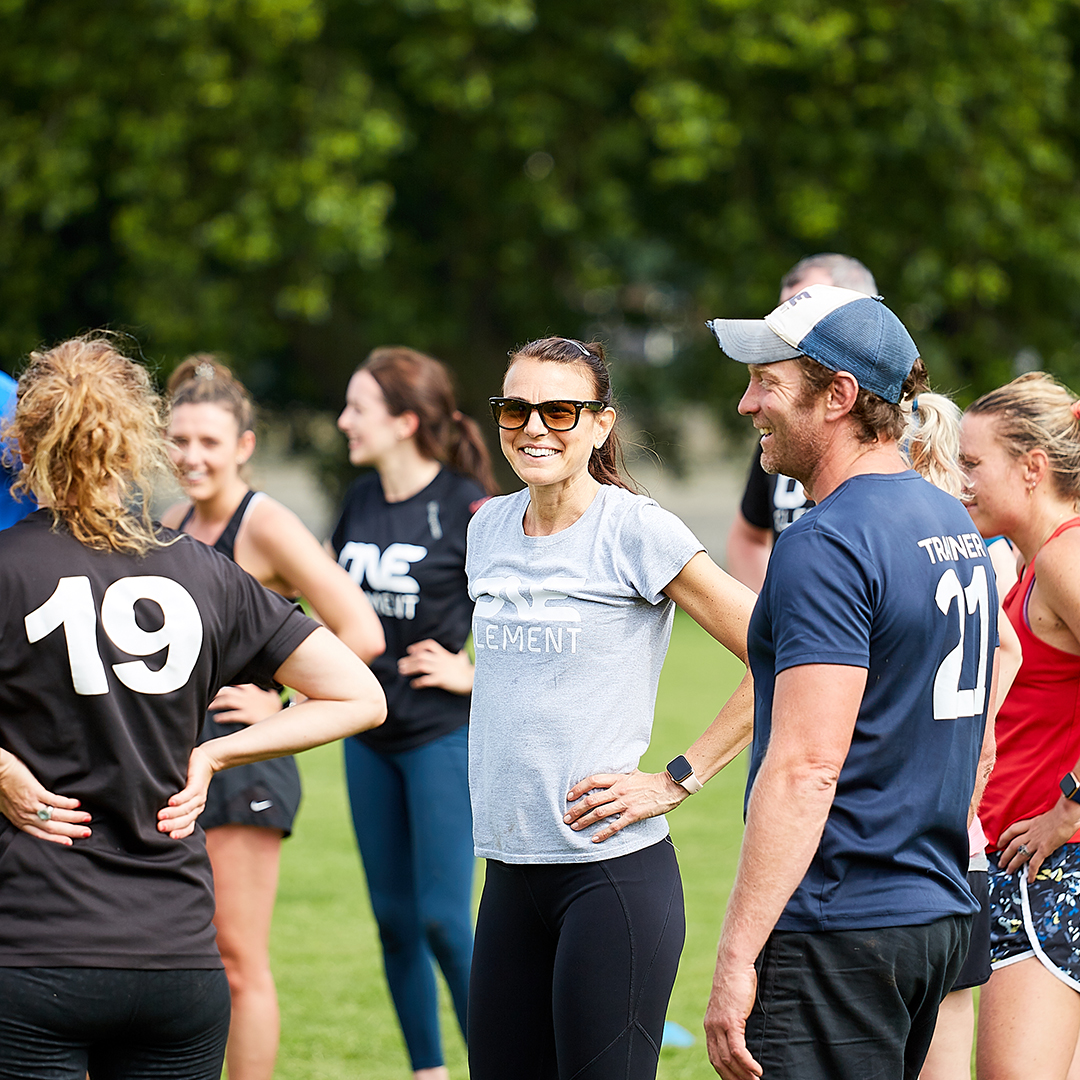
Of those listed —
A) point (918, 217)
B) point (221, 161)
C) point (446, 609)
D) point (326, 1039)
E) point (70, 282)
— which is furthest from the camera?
point (70, 282)

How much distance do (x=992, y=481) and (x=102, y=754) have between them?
2.12 m

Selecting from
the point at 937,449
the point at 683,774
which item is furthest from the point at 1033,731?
the point at 683,774

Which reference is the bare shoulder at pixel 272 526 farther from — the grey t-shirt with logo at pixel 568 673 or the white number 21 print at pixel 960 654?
the white number 21 print at pixel 960 654

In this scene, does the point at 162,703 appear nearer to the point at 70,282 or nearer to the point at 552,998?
the point at 552,998

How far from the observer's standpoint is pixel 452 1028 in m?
5.35

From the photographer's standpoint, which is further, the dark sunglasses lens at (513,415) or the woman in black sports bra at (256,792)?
the woman in black sports bra at (256,792)

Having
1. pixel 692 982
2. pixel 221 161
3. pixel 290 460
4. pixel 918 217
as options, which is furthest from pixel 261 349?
pixel 692 982

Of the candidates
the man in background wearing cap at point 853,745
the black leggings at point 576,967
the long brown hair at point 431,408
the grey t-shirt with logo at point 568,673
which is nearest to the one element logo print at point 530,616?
the grey t-shirt with logo at point 568,673

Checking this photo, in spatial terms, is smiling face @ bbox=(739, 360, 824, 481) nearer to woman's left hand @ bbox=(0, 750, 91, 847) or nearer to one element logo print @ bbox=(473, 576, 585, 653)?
one element logo print @ bbox=(473, 576, 585, 653)

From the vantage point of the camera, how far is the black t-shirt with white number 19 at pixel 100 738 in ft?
7.83

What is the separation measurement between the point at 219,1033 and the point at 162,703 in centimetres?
62

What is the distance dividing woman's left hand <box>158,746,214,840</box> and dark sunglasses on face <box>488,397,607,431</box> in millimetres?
1070

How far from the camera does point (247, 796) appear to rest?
404 cm

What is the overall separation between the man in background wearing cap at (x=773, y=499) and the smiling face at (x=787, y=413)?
1.84 metres
